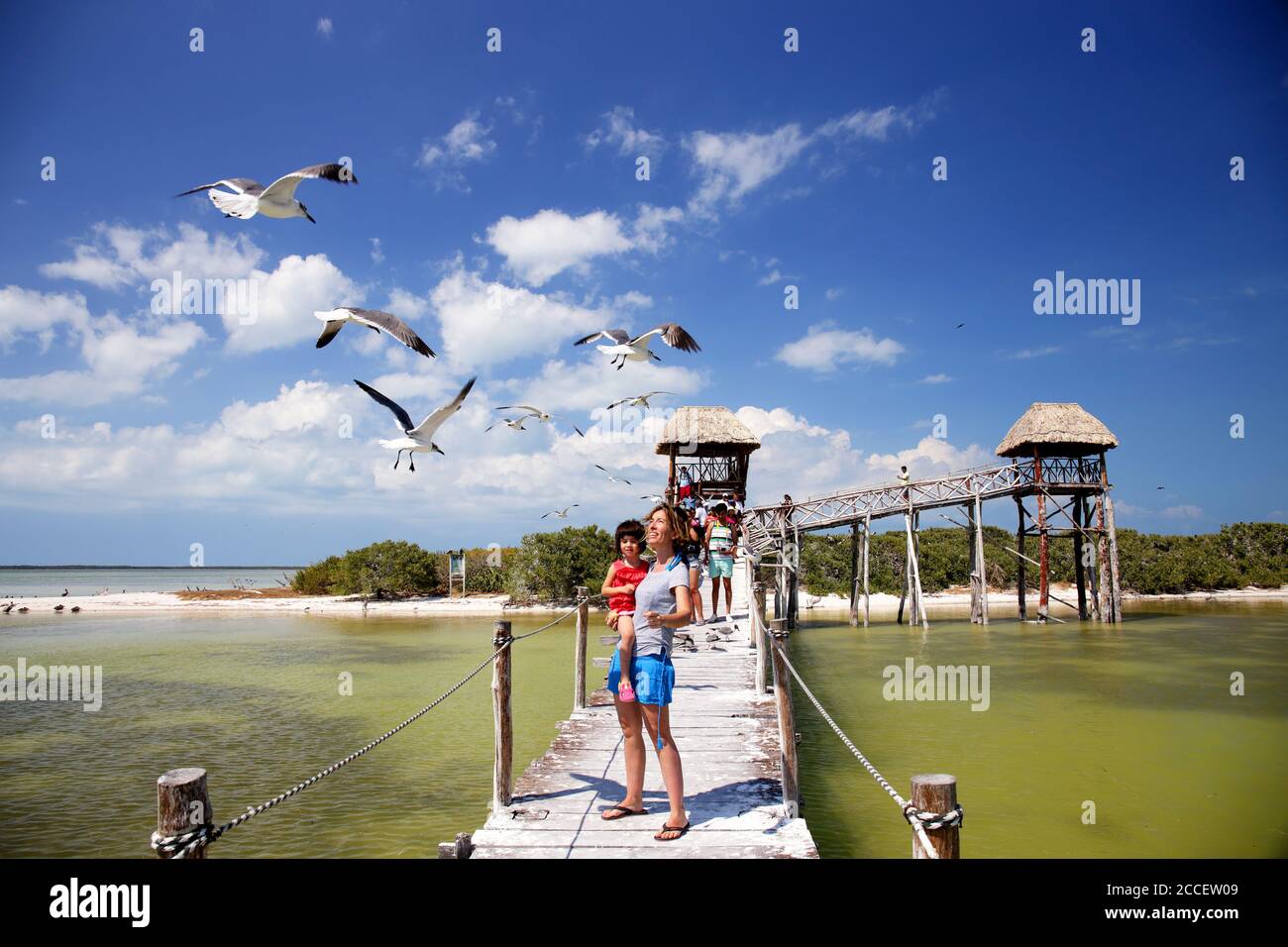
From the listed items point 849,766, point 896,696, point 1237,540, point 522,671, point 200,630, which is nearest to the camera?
point 849,766

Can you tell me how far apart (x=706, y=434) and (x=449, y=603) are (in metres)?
15.3

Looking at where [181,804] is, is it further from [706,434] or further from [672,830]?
[706,434]

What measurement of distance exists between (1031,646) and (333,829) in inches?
715

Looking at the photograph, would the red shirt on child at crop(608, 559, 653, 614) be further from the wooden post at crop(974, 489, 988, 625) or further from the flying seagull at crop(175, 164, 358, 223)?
the wooden post at crop(974, 489, 988, 625)

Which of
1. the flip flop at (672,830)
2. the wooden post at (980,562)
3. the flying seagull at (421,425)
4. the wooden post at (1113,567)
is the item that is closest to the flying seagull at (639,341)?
the flying seagull at (421,425)

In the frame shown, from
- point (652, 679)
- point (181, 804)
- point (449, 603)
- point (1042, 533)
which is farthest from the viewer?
point (449, 603)

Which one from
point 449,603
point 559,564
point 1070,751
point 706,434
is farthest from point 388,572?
point 1070,751

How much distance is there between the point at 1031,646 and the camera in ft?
64.6

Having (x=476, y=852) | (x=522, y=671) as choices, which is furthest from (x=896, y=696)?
(x=476, y=852)

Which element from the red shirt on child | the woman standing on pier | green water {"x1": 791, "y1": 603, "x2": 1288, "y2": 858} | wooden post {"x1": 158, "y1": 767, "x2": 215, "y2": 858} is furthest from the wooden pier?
wooden post {"x1": 158, "y1": 767, "x2": 215, "y2": 858}

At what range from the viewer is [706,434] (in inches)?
993

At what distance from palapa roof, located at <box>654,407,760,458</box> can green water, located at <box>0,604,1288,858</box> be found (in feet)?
25.4

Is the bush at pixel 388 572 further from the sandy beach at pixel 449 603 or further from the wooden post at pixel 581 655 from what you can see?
the wooden post at pixel 581 655
